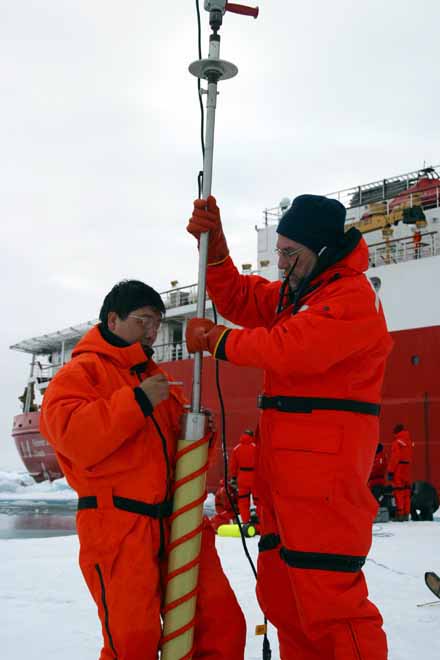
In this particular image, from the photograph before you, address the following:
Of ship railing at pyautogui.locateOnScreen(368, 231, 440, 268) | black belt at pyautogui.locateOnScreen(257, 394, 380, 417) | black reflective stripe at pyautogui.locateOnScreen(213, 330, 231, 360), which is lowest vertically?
black belt at pyautogui.locateOnScreen(257, 394, 380, 417)

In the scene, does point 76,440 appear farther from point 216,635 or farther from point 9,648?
point 9,648

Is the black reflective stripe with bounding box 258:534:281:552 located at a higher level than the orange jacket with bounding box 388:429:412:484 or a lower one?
higher

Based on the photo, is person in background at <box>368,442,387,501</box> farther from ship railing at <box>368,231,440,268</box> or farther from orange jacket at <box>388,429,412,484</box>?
ship railing at <box>368,231,440,268</box>

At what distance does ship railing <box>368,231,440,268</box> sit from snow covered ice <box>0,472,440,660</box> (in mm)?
6085

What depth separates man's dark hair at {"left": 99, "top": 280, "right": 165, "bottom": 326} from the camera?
2.21 metres

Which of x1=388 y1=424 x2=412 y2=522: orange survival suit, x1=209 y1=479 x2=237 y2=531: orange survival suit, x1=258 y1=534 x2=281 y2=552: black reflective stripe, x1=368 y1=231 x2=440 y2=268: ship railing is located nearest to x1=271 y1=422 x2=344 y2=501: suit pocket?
x1=258 y1=534 x2=281 y2=552: black reflective stripe

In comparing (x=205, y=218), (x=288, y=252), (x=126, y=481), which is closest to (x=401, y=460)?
(x=288, y=252)

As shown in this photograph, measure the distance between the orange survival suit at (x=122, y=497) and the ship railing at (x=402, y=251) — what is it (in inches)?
375

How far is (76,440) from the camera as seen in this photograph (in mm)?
1881

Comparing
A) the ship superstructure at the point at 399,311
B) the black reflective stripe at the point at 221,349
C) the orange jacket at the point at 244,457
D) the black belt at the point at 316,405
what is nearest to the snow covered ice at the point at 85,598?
the black belt at the point at 316,405

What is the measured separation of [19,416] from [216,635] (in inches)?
858

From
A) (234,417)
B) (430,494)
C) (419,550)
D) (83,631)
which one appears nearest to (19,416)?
(234,417)

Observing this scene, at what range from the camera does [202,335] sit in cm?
214

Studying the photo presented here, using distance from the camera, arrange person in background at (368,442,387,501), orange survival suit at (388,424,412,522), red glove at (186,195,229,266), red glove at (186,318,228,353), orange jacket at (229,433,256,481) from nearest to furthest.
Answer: red glove at (186,318,228,353)
red glove at (186,195,229,266)
orange jacket at (229,433,256,481)
orange survival suit at (388,424,412,522)
person in background at (368,442,387,501)
